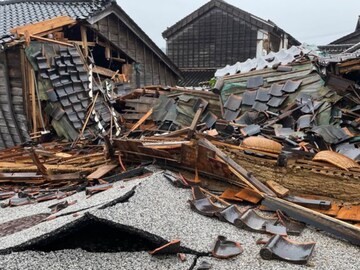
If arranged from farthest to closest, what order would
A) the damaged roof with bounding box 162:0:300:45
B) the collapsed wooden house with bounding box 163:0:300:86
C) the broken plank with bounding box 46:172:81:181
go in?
1. the collapsed wooden house with bounding box 163:0:300:86
2. the damaged roof with bounding box 162:0:300:45
3. the broken plank with bounding box 46:172:81:181

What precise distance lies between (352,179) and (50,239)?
3.87 metres

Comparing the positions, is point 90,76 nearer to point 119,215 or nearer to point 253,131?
point 253,131

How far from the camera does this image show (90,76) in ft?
33.9

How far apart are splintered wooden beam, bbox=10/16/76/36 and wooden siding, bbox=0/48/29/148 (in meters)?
0.47

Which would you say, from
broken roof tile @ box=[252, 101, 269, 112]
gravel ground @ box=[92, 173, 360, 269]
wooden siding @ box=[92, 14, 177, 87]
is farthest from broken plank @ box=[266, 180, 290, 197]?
wooden siding @ box=[92, 14, 177, 87]

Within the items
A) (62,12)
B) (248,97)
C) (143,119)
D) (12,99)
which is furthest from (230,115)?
(62,12)

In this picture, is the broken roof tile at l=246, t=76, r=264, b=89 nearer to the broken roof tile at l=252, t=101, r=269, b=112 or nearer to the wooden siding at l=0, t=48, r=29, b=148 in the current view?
the broken roof tile at l=252, t=101, r=269, b=112

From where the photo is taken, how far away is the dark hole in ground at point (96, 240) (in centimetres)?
400

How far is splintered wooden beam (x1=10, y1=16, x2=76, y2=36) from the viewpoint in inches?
367

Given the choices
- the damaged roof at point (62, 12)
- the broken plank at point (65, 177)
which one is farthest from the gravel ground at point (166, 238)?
the damaged roof at point (62, 12)

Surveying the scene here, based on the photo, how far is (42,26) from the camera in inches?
392

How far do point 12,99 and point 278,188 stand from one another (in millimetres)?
7554

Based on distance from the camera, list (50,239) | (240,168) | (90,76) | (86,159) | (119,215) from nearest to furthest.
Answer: (50,239) → (119,215) → (240,168) → (86,159) → (90,76)

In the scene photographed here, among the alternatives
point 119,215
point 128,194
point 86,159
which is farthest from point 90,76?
point 119,215
